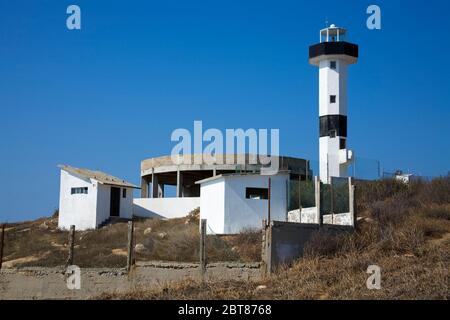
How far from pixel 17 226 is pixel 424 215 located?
2663 cm

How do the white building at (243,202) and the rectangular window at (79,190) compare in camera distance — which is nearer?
the white building at (243,202)

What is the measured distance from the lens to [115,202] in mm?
37750

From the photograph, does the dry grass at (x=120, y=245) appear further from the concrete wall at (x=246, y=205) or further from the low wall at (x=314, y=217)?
the low wall at (x=314, y=217)

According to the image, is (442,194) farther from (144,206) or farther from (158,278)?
(144,206)

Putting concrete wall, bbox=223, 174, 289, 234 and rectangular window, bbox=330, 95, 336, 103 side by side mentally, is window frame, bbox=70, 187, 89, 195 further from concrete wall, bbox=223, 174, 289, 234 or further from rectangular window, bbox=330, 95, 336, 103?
rectangular window, bbox=330, 95, 336, 103

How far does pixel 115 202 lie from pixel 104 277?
1962cm

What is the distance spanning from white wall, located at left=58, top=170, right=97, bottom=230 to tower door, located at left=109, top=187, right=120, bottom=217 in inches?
68.0

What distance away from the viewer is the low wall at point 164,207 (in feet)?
125

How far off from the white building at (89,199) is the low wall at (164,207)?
124 centimetres

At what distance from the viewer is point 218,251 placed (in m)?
22.5

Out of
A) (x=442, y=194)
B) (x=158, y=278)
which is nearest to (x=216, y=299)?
(x=158, y=278)

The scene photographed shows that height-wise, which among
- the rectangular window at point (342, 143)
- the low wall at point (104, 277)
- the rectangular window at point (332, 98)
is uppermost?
the rectangular window at point (332, 98)

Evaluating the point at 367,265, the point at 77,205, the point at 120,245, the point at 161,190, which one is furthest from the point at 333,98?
the point at 367,265

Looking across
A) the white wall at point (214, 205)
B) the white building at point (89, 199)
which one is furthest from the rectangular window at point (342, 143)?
the white building at point (89, 199)
